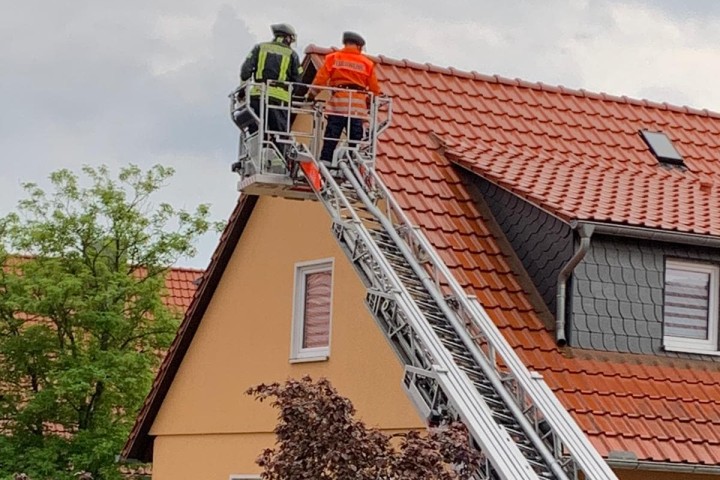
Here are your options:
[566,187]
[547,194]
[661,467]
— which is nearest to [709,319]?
[566,187]

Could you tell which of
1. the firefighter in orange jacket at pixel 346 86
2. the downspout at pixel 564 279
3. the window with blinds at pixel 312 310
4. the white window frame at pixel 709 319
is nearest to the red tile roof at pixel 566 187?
the downspout at pixel 564 279

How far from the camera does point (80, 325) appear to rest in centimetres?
2606

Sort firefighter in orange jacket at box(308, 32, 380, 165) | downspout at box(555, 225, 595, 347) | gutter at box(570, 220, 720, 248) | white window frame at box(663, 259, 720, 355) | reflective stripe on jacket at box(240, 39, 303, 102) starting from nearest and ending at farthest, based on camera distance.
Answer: downspout at box(555, 225, 595, 347), gutter at box(570, 220, 720, 248), white window frame at box(663, 259, 720, 355), firefighter in orange jacket at box(308, 32, 380, 165), reflective stripe on jacket at box(240, 39, 303, 102)

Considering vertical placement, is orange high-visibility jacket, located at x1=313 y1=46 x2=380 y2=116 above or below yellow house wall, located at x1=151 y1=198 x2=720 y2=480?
above

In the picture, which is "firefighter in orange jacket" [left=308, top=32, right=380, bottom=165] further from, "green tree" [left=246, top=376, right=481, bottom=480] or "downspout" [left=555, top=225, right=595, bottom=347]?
"green tree" [left=246, top=376, right=481, bottom=480]

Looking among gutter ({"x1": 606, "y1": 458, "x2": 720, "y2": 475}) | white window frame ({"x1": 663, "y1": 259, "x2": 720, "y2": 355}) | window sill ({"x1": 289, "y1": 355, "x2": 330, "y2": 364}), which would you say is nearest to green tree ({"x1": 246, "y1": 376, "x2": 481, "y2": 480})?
gutter ({"x1": 606, "y1": 458, "x2": 720, "y2": 475})

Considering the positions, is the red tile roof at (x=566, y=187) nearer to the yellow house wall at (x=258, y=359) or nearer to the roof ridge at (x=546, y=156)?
the roof ridge at (x=546, y=156)

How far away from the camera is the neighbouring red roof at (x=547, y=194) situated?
15.0 m

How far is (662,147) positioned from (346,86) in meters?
4.19

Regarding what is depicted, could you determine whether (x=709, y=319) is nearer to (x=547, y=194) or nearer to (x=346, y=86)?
(x=547, y=194)

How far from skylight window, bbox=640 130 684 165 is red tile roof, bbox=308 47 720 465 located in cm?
11

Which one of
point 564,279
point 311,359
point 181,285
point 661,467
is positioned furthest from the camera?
point 181,285

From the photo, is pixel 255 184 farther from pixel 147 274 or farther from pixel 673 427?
pixel 147 274

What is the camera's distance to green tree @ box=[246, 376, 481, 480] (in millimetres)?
10773
